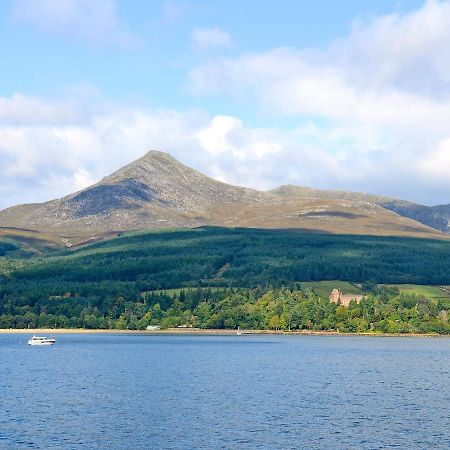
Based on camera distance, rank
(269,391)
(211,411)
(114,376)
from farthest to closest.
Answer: (114,376), (269,391), (211,411)

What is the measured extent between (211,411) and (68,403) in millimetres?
19644

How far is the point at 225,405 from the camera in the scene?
114 m

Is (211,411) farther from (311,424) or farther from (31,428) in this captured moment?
(31,428)

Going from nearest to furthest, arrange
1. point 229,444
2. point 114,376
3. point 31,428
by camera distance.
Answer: point 229,444 < point 31,428 < point 114,376

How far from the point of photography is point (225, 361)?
616ft

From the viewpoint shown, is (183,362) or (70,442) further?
(183,362)

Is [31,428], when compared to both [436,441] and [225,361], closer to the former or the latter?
[436,441]

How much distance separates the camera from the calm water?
9031 centimetres

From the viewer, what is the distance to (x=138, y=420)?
101875 millimetres

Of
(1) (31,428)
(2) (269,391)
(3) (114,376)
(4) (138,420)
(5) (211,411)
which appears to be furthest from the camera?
(3) (114,376)

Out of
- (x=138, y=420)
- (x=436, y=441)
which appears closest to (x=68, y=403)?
(x=138, y=420)

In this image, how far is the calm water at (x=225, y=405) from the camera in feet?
296

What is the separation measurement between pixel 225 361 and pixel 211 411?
78928 millimetres

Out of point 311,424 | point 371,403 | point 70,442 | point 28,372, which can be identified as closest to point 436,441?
point 311,424
